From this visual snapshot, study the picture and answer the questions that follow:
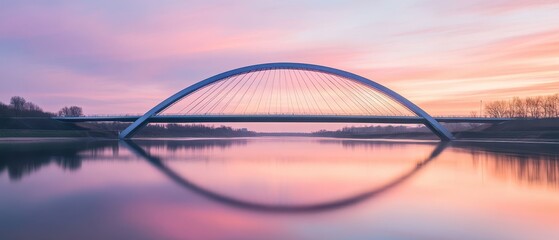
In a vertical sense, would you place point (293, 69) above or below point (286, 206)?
above

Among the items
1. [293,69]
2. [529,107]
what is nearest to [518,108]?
[529,107]

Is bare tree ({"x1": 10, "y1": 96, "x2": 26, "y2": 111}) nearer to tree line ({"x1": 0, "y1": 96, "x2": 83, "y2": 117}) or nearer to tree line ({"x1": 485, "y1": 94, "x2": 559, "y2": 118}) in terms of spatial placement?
tree line ({"x1": 0, "y1": 96, "x2": 83, "y2": 117})

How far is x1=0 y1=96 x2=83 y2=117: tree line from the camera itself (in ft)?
191

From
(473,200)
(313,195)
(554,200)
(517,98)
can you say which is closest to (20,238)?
(313,195)

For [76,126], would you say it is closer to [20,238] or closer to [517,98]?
[20,238]

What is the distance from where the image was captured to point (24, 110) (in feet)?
214

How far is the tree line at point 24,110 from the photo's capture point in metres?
58.1

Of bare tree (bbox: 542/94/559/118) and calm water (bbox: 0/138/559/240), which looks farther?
bare tree (bbox: 542/94/559/118)

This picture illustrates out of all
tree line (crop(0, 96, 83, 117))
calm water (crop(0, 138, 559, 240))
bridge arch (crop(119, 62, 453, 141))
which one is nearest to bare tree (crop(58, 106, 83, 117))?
tree line (crop(0, 96, 83, 117))

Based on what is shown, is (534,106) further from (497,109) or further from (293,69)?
(293,69)

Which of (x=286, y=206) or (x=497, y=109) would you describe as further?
(x=497, y=109)

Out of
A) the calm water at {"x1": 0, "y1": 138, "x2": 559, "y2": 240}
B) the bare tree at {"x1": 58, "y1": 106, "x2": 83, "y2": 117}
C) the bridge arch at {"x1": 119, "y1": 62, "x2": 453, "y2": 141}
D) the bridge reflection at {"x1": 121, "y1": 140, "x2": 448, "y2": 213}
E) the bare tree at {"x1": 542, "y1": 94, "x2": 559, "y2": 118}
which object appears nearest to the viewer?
the calm water at {"x1": 0, "y1": 138, "x2": 559, "y2": 240}

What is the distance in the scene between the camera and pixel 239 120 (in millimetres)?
47375

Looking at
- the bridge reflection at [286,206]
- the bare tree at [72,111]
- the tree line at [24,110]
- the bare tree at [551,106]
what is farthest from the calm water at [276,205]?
the bare tree at [72,111]
